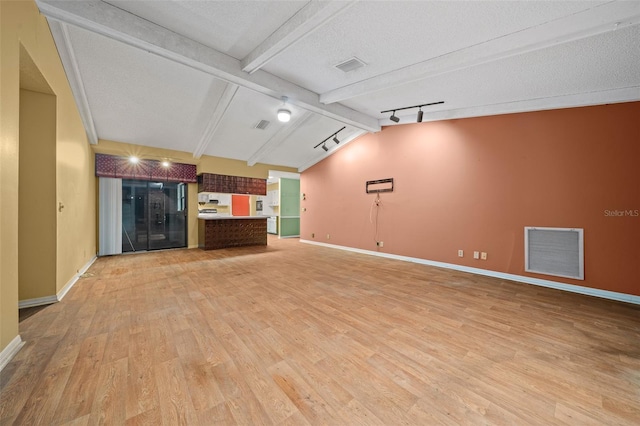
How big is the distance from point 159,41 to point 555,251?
19.8 ft

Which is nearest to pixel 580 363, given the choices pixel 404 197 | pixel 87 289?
pixel 404 197

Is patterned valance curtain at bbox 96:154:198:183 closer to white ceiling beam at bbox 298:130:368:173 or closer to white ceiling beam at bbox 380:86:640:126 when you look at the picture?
white ceiling beam at bbox 298:130:368:173

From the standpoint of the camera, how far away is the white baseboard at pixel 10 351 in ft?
5.39

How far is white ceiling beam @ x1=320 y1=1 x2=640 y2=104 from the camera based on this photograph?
2059 millimetres

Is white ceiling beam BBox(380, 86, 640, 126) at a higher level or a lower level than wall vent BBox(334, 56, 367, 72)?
lower

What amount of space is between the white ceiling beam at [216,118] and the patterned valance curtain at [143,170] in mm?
547

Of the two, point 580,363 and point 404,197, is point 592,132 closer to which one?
point 404,197

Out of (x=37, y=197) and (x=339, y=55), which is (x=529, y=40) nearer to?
(x=339, y=55)

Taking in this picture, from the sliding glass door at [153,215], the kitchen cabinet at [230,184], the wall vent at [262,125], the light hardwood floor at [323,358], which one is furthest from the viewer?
the kitchen cabinet at [230,184]

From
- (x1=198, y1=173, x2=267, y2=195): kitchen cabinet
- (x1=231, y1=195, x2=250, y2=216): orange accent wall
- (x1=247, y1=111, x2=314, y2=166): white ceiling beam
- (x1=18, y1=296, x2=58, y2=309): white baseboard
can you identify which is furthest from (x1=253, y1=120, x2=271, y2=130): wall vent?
(x1=18, y1=296, x2=58, y2=309): white baseboard

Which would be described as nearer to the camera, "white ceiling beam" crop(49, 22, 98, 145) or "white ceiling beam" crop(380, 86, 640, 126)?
"white ceiling beam" crop(49, 22, 98, 145)

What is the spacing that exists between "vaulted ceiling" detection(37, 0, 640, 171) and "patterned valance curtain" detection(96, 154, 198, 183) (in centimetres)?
103

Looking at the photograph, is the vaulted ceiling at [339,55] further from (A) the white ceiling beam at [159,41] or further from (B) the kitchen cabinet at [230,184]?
(B) the kitchen cabinet at [230,184]

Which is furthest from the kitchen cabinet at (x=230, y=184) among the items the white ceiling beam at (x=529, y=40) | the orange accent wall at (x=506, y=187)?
the white ceiling beam at (x=529, y=40)
